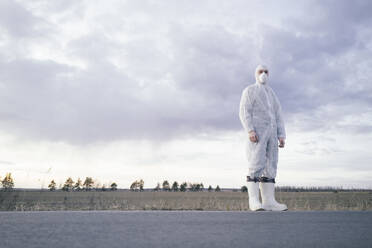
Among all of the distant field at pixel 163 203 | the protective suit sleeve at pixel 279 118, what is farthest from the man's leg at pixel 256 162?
the distant field at pixel 163 203

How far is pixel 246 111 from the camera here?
25.6 feet

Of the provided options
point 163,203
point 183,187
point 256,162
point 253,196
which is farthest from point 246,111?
point 183,187

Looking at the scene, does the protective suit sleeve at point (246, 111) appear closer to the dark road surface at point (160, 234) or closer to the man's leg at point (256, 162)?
the man's leg at point (256, 162)

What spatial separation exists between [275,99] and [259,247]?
6.40 metres

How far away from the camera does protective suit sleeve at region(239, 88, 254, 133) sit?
25.2 ft

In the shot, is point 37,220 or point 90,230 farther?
point 37,220

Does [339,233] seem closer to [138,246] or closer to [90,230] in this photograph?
[138,246]

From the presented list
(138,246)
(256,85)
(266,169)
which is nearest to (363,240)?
(138,246)

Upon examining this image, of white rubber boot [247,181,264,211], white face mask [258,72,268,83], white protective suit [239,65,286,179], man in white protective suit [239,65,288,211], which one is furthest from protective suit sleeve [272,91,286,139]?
white rubber boot [247,181,264,211]

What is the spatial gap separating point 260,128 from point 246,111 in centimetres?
52

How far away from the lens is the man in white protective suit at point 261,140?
752 centimetres

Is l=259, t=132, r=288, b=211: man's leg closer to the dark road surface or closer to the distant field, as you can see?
the distant field

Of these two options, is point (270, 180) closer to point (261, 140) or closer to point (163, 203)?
point (261, 140)

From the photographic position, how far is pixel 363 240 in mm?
2791
